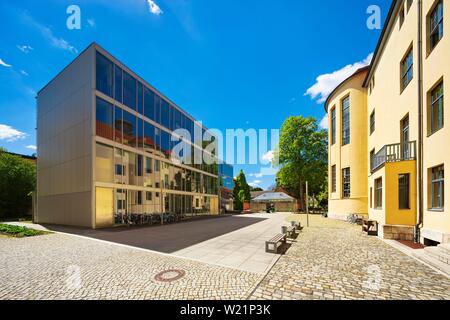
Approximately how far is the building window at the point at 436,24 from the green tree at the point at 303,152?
81.2 ft

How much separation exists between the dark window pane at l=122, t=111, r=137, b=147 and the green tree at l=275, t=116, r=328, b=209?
23.3 m

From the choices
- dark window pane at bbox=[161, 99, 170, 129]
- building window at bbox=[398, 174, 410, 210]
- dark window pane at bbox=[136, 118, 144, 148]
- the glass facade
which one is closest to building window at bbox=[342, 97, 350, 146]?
building window at bbox=[398, 174, 410, 210]

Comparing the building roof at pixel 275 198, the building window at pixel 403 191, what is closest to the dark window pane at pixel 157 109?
the building window at pixel 403 191

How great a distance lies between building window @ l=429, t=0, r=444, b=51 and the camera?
9859 millimetres

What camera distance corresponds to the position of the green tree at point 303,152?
3509cm

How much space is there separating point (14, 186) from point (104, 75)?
2543 cm

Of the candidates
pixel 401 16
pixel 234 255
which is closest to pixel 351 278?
pixel 234 255

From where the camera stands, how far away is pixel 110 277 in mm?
5812

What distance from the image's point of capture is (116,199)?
18578 mm

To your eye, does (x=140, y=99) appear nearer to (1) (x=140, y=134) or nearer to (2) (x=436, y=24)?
(1) (x=140, y=134)

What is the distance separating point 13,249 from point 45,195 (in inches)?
607

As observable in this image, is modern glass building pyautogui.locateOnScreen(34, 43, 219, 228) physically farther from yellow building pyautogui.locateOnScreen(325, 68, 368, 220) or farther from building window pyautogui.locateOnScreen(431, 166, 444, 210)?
building window pyautogui.locateOnScreen(431, 166, 444, 210)
